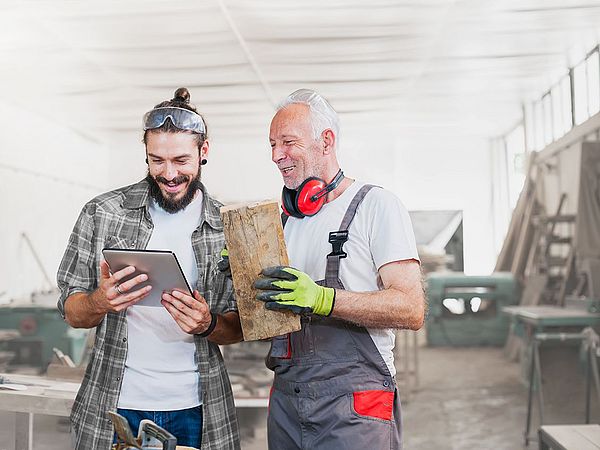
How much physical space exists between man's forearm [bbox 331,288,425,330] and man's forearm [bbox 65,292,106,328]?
0.59 meters

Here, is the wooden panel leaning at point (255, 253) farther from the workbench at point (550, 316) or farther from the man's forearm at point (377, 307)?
the workbench at point (550, 316)

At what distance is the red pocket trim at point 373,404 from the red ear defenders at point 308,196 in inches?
16.9

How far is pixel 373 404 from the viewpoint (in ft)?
5.41

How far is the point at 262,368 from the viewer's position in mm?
4223

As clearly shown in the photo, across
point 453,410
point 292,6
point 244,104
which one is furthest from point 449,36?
point 453,410

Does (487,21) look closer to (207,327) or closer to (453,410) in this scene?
(453,410)

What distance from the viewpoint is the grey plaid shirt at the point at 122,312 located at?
182cm

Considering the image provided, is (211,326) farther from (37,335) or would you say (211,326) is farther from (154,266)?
(37,335)

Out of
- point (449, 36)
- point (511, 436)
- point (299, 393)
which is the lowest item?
point (511, 436)

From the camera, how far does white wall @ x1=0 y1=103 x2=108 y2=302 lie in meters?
4.41

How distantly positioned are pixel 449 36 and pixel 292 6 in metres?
0.90

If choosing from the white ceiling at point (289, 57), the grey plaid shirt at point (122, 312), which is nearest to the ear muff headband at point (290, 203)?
the grey plaid shirt at point (122, 312)

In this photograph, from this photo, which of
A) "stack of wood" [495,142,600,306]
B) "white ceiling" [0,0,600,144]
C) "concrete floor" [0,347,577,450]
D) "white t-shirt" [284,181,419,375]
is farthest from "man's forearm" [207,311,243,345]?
"stack of wood" [495,142,600,306]

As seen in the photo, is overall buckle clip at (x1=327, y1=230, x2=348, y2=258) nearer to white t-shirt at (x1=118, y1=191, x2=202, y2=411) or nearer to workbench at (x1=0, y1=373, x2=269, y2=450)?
white t-shirt at (x1=118, y1=191, x2=202, y2=411)
